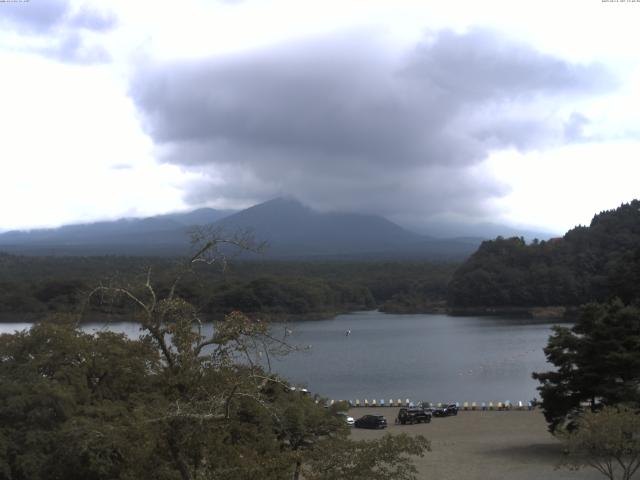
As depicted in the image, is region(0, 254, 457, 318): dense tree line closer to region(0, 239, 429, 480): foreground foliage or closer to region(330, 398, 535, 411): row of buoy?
region(330, 398, 535, 411): row of buoy

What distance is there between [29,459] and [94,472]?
1.54m

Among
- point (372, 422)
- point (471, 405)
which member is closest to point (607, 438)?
point (372, 422)

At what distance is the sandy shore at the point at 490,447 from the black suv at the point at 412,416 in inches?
11.8

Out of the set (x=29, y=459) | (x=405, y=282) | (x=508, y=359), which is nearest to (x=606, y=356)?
(x=29, y=459)

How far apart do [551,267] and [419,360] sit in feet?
128

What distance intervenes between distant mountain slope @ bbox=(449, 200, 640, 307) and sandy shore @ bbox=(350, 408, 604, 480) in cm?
4745

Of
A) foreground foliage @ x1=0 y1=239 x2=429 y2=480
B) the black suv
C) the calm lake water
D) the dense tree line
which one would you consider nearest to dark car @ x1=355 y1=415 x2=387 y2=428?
the black suv

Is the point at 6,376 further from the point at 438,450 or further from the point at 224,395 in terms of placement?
the point at 438,450

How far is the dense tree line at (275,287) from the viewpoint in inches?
2306

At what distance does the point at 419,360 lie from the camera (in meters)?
41.1

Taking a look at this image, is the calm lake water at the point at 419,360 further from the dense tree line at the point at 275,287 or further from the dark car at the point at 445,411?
the dense tree line at the point at 275,287

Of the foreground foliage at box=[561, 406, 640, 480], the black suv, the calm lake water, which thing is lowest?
the calm lake water

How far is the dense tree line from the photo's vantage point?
5856 cm

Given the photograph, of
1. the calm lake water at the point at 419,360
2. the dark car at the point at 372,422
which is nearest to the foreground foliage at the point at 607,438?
the calm lake water at the point at 419,360
